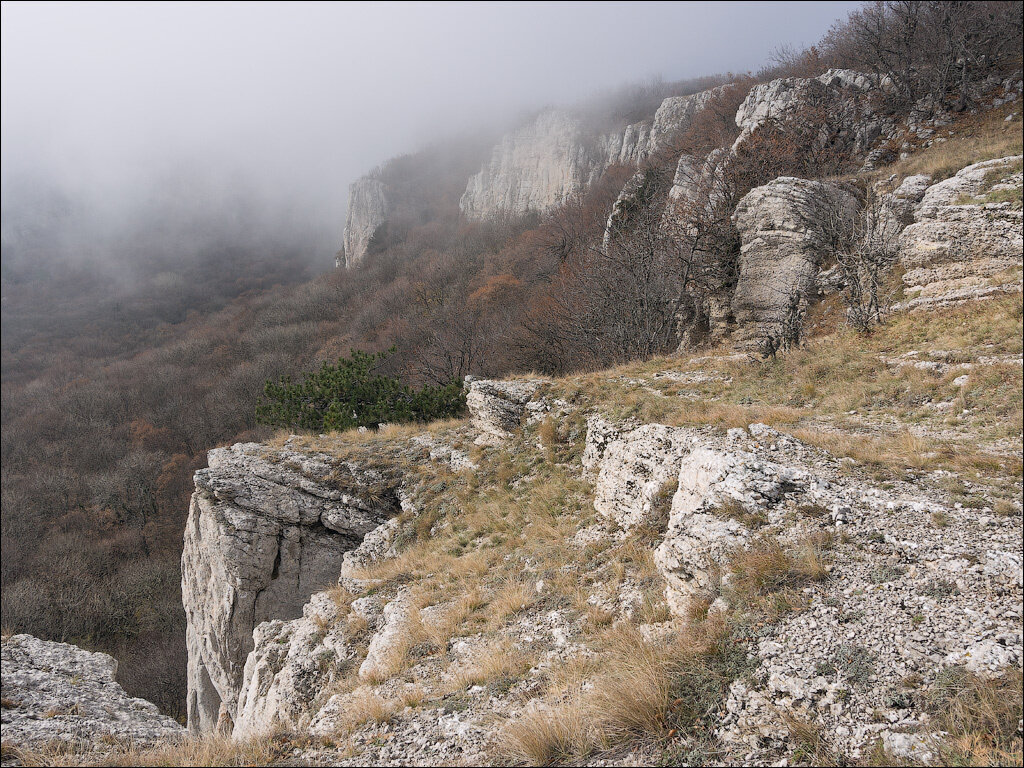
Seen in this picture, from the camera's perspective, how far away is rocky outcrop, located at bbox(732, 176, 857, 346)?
1666 cm

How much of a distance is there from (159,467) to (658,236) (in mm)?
51090

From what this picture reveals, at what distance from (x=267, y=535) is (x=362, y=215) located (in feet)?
319

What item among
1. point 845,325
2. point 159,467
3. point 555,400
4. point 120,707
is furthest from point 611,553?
point 159,467

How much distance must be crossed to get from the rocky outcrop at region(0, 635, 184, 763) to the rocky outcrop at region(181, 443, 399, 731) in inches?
95.4

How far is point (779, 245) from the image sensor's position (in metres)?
17.5

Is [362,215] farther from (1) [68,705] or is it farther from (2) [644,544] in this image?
(2) [644,544]

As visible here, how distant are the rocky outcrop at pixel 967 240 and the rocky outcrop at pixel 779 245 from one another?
3832 mm

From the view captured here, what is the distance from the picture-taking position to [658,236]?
76.5 feet

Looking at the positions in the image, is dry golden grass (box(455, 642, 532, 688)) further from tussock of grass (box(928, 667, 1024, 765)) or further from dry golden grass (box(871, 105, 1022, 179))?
dry golden grass (box(871, 105, 1022, 179))

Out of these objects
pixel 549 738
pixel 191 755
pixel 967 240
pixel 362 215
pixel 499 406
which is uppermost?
pixel 362 215

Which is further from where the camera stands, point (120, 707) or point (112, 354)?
point (112, 354)

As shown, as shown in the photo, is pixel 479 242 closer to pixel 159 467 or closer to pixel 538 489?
pixel 159 467

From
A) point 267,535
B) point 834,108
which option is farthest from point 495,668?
point 834,108

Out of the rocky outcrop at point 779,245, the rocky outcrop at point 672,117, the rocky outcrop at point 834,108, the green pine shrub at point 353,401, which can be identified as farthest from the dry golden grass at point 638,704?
the rocky outcrop at point 672,117
